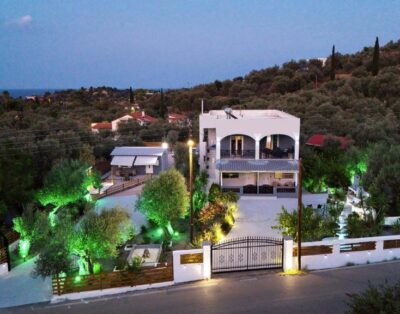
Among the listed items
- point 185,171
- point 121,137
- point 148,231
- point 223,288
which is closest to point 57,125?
point 121,137

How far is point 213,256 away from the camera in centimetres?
1550

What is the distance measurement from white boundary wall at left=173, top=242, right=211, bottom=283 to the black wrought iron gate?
1.15 ft

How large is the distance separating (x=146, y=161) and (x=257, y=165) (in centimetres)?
1124

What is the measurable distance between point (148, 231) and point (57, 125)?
22.3m

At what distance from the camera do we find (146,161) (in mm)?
34531

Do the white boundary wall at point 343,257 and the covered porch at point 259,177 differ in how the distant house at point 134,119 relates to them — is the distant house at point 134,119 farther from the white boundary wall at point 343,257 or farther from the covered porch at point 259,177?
the white boundary wall at point 343,257

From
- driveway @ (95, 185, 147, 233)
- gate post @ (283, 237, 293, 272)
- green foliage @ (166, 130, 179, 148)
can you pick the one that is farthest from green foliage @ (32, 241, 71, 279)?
green foliage @ (166, 130, 179, 148)

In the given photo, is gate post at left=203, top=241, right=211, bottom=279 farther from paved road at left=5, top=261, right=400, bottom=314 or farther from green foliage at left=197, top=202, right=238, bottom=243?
green foliage at left=197, top=202, right=238, bottom=243

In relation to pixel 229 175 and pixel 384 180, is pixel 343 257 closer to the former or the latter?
pixel 384 180

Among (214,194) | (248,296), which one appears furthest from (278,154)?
(248,296)

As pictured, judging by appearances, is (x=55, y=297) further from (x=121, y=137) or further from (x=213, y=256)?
(x=121, y=137)

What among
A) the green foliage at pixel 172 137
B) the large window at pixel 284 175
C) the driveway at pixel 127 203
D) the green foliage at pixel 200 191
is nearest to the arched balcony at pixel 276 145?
the large window at pixel 284 175

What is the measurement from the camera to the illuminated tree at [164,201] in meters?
19.7

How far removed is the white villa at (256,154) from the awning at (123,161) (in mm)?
7578
